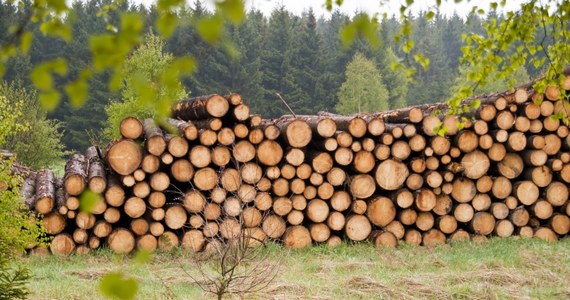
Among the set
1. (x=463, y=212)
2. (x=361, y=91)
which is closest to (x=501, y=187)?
(x=463, y=212)

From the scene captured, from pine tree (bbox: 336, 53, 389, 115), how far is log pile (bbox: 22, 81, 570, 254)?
83.9ft

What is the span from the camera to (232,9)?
1.15 meters

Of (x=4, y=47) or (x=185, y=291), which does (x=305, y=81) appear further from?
(x=4, y=47)

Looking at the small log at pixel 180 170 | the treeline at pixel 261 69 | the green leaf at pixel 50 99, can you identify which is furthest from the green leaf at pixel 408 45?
the treeline at pixel 261 69

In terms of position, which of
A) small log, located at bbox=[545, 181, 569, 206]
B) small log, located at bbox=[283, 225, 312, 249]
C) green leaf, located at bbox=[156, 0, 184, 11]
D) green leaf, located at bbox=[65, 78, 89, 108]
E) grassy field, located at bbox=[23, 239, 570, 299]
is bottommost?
grassy field, located at bbox=[23, 239, 570, 299]

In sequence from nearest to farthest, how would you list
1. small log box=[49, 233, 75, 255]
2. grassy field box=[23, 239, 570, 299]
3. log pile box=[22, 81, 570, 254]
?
grassy field box=[23, 239, 570, 299], small log box=[49, 233, 75, 255], log pile box=[22, 81, 570, 254]

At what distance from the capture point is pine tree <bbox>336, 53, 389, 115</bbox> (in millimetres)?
35000

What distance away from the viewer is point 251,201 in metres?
8.49

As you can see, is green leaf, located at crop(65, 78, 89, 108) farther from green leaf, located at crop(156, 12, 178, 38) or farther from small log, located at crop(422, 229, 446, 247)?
small log, located at crop(422, 229, 446, 247)

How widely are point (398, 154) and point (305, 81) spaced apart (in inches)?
1184

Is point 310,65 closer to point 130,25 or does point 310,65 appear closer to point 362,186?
point 362,186

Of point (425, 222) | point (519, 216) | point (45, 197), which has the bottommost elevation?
point (425, 222)

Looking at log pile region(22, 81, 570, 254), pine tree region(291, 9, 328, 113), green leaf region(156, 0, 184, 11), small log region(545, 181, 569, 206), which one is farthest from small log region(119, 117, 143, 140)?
pine tree region(291, 9, 328, 113)

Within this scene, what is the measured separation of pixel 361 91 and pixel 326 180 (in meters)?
27.0
